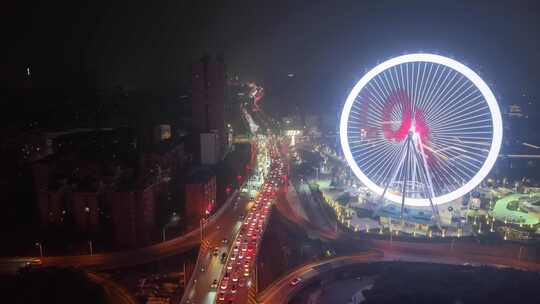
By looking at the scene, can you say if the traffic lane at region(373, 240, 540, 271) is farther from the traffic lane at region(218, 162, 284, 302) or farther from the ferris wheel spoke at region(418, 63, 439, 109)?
the ferris wheel spoke at region(418, 63, 439, 109)

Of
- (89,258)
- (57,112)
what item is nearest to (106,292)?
(89,258)

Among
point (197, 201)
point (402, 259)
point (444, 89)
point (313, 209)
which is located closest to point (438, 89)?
point (444, 89)

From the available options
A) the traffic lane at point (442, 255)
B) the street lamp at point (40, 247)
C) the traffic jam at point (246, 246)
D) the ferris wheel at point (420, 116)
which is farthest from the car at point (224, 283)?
the ferris wheel at point (420, 116)

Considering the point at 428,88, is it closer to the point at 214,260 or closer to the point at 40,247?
the point at 214,260

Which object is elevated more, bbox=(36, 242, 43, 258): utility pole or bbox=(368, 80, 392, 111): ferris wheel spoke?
bbox=(368, 80, 392, 111): ferris wheel spoke

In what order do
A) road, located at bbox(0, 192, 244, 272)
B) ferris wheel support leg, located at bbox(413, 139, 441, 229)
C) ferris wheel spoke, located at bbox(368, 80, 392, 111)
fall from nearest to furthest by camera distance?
road, located at bbox(0, 192, 244, 272) → ferris wheel support leg, located at bbox(413, 139, 441, 229) → ferris wheel spoke, located at bbox(368, 80, 392, 111)

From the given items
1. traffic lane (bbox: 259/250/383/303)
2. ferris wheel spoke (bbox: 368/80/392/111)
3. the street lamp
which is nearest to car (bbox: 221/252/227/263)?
traffic lane (bbox: 259/250/383/303)

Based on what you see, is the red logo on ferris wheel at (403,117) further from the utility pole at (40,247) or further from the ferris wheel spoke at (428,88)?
the utility pole at (40,247)

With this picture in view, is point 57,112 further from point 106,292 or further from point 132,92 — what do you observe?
point 106,292

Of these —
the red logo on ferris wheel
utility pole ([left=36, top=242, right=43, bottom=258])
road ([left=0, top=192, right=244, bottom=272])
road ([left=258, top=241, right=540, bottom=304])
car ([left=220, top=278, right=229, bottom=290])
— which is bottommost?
road ([left=258, top=241, right=540, bottom=304])
